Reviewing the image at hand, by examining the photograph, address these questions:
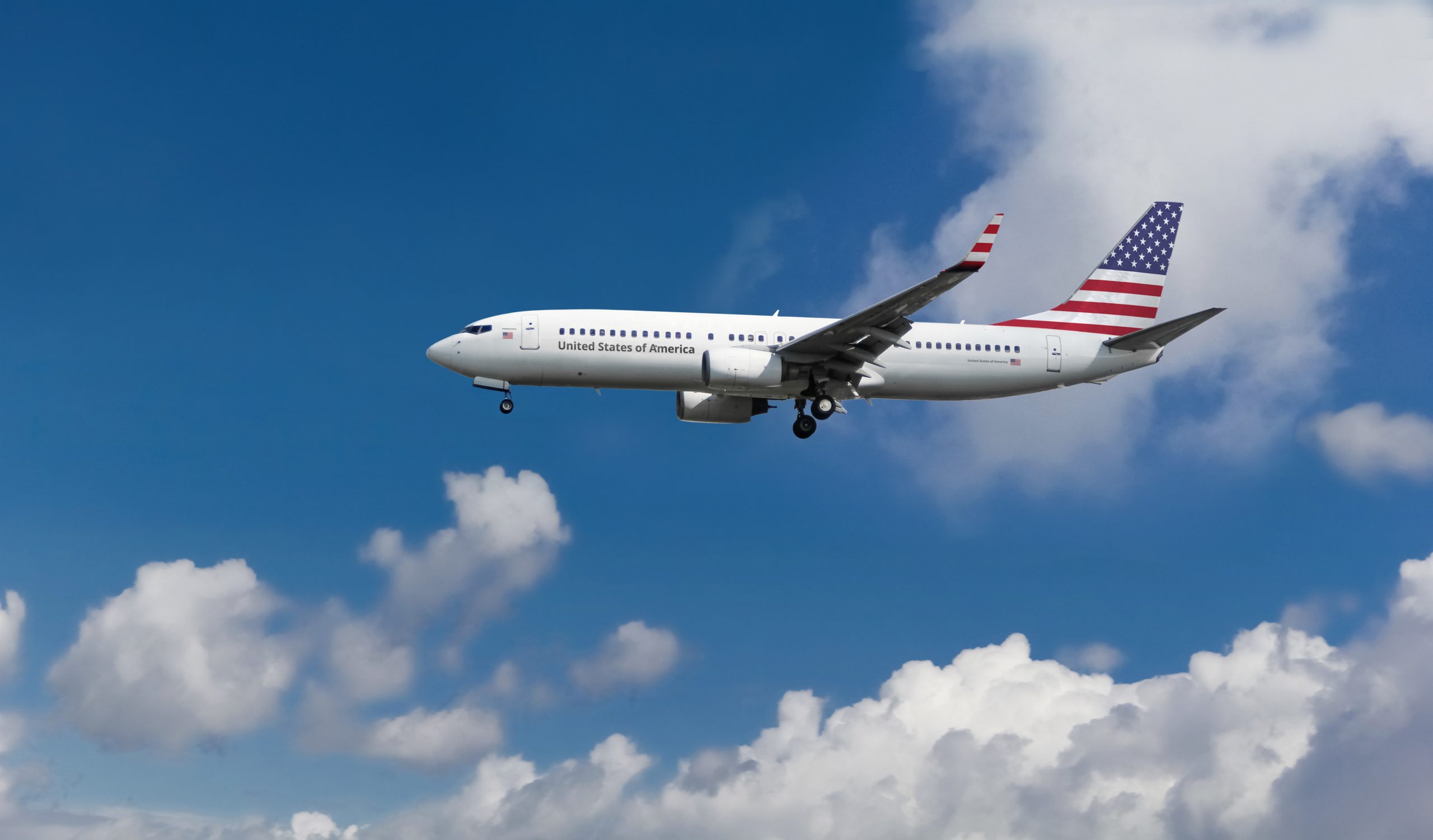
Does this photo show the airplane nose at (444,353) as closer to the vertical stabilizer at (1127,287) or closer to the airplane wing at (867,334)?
the airplane wing at (867,334)

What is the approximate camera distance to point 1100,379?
177 feet

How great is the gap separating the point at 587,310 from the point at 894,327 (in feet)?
36.1

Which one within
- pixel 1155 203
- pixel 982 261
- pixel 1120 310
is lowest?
pixel 982 261

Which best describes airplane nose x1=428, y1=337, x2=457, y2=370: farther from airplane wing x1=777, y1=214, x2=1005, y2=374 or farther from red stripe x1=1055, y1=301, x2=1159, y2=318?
red stripe x1=1055, y1=301, x2=1159, y2=318

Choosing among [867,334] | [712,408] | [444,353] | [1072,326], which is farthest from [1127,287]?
[444,353]

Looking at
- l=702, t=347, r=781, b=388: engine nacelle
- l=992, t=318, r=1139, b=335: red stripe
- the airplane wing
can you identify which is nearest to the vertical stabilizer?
l=992, t=318, r=1139, b=335: red stripe

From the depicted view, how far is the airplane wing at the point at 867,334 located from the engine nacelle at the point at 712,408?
4.60 m

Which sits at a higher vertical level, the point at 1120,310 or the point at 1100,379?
the point at 1120,310

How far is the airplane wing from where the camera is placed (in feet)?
147

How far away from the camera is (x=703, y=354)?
49.1 meters

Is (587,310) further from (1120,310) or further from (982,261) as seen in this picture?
(1120,310)

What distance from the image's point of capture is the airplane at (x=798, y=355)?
159ft

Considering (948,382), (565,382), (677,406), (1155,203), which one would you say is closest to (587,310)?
(565,382)

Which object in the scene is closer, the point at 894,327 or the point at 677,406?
the point at 894,327
